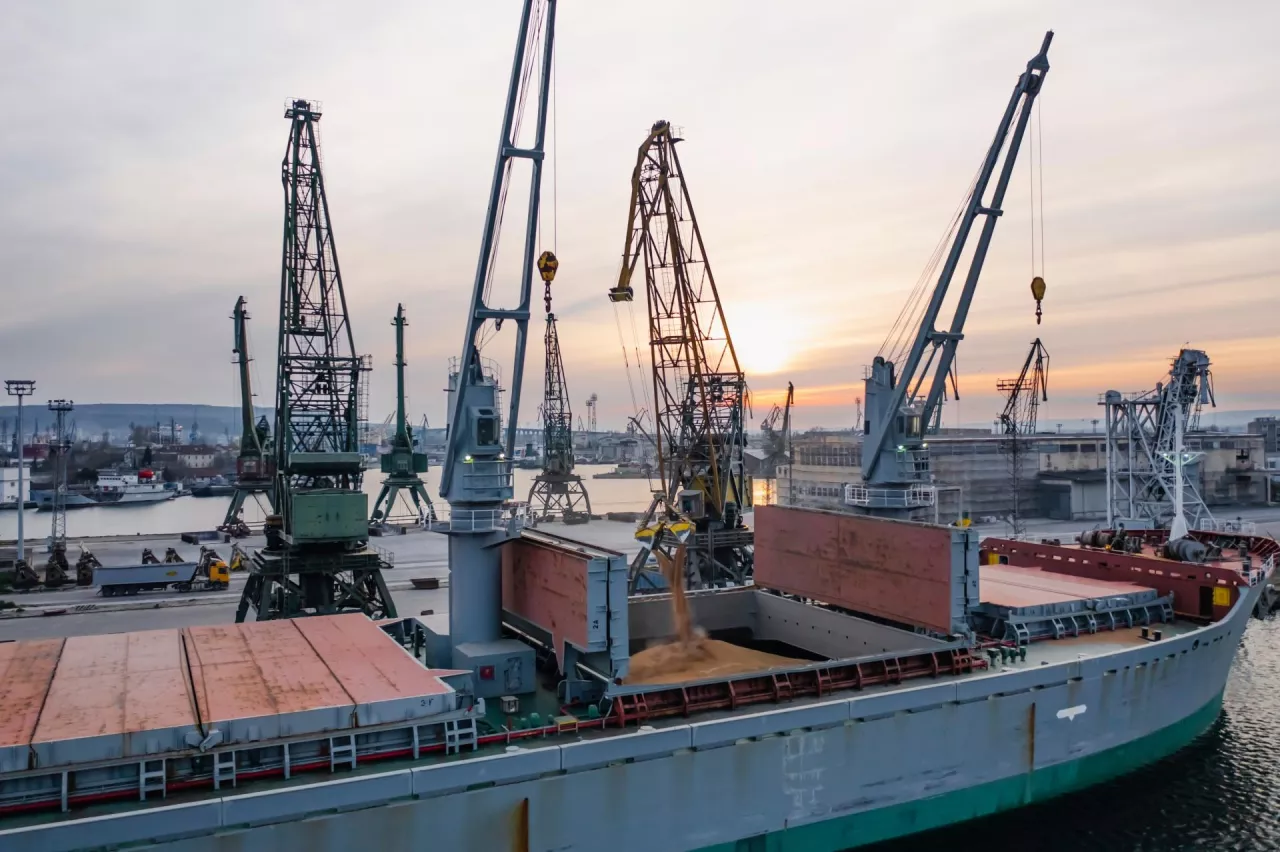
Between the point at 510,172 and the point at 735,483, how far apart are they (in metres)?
24.5

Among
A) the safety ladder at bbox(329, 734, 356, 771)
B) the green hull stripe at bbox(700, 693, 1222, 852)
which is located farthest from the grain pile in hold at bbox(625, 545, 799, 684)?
the safety ladder at bbox(329, 734, 356, 771)

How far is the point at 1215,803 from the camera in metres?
22.5

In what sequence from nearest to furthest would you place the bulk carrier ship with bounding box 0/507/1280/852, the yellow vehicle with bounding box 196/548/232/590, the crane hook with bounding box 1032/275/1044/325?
the bulk carrier ship with bounding box 0/507/1280/852, the crane hook with bounding box 1032/275/1044/325, the yellow vehicle with bounding box 196/548/232/590

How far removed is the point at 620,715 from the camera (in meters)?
17.7

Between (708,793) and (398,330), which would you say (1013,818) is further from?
(398,330)

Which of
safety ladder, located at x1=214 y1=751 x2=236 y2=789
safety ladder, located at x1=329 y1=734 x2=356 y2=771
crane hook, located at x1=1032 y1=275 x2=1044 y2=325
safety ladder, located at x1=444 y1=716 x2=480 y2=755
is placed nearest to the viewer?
safety ladder, located at x1=214 y1=751 x2=236 y2=789

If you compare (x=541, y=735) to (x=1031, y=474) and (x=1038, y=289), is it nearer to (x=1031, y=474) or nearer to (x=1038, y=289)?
(x=1038, y=289)

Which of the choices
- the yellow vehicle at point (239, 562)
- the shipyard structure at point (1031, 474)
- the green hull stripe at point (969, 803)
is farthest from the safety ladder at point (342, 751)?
the shipyard structure at point (1031, 474)

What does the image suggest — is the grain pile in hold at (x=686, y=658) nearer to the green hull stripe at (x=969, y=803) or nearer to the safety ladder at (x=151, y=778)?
the green hull stripe at (x=969, y=803)

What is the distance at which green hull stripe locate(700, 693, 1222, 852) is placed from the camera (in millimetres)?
18531

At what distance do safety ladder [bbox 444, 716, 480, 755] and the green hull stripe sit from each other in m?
5.58

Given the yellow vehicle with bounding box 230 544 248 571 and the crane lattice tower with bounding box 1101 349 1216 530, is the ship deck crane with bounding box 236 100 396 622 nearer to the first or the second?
the yellow vehicle with bounding box 230 544 248 571

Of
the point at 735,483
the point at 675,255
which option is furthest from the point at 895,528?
the point at 675,255

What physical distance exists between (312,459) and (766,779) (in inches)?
956
